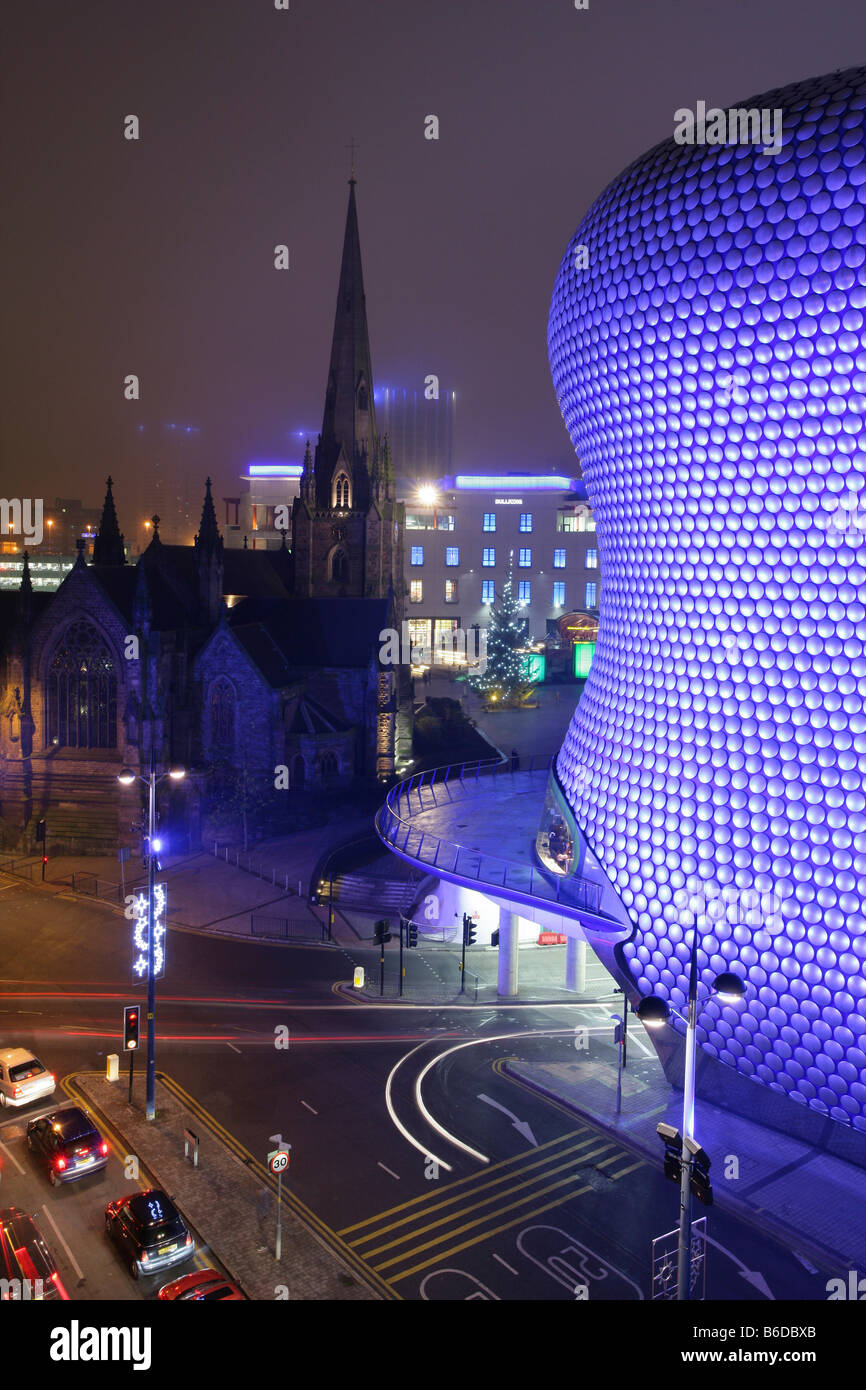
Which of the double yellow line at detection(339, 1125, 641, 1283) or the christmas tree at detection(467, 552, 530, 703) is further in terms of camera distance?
the christmas tree at detection(467, 552, 530, 703)

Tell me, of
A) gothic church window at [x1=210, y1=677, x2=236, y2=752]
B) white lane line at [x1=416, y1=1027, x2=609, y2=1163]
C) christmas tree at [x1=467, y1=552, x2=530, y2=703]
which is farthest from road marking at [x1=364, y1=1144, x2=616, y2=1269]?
christmas tree at [x1=467, y1=552, x2=530, y2=703]

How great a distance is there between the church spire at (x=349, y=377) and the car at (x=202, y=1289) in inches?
1872

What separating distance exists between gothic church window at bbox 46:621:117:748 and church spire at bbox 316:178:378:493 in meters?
18.8

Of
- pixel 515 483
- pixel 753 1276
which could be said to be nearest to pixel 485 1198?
pixel 753 1276

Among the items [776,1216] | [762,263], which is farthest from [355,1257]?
[762,263]

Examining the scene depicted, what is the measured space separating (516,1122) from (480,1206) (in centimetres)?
338

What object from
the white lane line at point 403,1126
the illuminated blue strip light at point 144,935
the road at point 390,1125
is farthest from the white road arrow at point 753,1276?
the illuminated blue strip light at point 144,935

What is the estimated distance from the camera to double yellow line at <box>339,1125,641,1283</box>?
1769 centimetres

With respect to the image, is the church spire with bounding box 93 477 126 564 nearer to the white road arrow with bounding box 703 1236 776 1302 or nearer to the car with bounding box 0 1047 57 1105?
the car with bounding box 0 1047 57 1105

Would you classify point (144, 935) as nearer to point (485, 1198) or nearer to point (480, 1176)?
point (480, 1176)

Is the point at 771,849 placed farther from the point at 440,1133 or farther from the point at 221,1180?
the point at 221,1180

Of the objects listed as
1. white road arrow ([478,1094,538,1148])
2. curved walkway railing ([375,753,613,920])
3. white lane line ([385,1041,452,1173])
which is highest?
curved walkway railing ([375,753,613,920])

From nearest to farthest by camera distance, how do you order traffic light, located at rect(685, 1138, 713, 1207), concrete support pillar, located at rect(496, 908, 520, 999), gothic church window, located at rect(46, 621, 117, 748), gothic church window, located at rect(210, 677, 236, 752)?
traffic light, located at rect(685, 1138, 713, 1207) → concrete support pillar, located at rect(496, 908, 520, 999) → gothic church window, located at rect(46, 621, 117, 748) → gothic church window, located at rect(210, 677, 236, 752)

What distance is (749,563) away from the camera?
21484 mm
